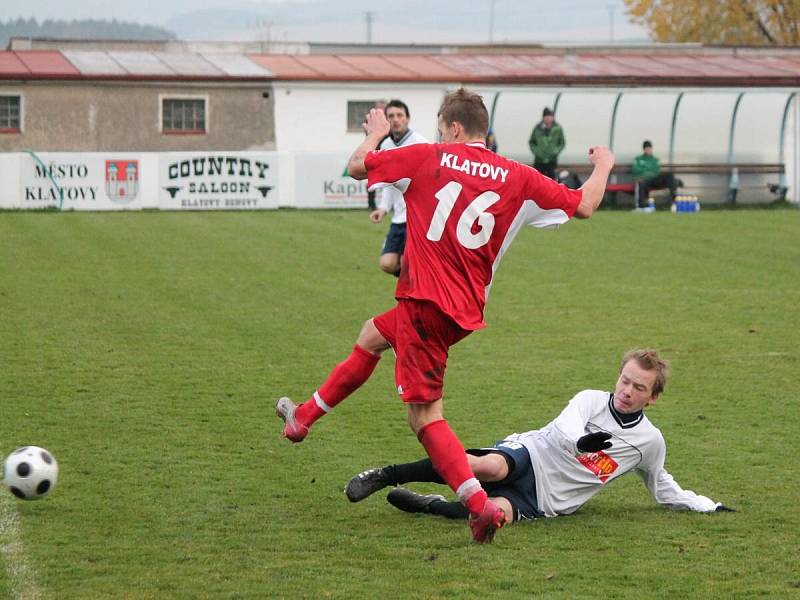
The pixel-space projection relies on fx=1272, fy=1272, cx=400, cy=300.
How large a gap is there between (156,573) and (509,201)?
2.28 m

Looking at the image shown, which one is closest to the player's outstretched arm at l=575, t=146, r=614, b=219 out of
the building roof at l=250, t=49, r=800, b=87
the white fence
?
the white fence

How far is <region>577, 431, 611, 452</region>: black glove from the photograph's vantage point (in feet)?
19.1

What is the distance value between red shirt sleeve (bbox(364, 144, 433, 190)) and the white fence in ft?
66.6

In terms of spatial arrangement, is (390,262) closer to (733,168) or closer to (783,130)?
(733,168)

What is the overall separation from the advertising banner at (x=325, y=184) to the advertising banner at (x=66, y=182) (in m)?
3.71

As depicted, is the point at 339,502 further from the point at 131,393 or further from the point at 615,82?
the point at 615,82

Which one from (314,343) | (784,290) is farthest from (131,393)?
(784,290)

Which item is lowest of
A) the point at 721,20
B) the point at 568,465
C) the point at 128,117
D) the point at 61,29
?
the point at 568,465

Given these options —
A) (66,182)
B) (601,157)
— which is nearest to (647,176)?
(66,182)

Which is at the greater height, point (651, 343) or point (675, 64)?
point (675, 64)

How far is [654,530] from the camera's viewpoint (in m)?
5.95

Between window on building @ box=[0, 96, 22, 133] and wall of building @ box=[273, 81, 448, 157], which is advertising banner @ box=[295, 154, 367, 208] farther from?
window on building @ box=[0, 96, 22, 133]

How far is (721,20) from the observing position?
60312mm

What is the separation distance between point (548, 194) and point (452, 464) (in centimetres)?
134
